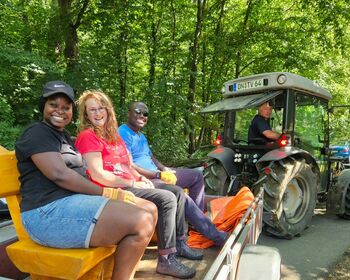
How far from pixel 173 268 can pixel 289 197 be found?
137 inches

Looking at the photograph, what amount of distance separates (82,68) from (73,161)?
752 centimetres

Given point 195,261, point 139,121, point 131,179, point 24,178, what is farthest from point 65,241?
point 139,121

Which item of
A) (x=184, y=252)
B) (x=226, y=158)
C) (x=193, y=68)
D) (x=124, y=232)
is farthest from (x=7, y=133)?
(x=193, y=68)

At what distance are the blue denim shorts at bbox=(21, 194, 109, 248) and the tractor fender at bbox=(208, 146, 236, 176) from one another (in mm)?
3883

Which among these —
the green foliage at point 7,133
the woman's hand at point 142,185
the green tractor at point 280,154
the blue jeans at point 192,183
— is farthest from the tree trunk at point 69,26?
the woman's hand at point 142,185

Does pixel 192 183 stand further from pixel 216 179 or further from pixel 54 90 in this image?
pixel 216 179

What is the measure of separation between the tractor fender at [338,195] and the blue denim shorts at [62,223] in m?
5.50

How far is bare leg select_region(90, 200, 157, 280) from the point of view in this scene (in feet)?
7.34

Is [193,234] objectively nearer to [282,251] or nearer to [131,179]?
[131,179]

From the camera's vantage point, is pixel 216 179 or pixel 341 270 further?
pixel 216 179

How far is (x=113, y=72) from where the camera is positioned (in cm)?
1097

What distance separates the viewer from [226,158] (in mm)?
6055

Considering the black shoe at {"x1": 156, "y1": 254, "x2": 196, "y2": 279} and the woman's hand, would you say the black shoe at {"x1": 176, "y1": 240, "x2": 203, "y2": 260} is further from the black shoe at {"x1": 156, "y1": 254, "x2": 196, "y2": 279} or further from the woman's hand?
the woman's hand

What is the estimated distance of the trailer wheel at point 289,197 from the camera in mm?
5223
